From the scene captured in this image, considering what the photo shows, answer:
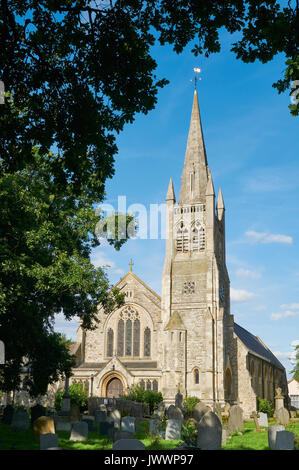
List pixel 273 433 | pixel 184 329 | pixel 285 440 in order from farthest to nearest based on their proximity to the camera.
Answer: pixel 184 329
pixel 273 433
pixel 285 440

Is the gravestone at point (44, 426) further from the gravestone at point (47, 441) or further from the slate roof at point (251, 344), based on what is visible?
the slate roof at point (251, 344)

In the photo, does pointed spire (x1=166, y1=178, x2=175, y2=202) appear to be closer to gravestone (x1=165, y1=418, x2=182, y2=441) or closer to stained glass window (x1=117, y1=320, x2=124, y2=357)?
stained glass window (x1=117, y1=320, x2=124, y2=357)

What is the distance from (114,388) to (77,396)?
113 inches

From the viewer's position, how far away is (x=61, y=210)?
19266mm

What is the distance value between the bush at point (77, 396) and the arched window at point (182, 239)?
12.8 m

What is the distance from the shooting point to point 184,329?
1342 inches

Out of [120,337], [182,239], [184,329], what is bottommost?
[120,337]

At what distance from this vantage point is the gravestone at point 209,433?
11.9 metres

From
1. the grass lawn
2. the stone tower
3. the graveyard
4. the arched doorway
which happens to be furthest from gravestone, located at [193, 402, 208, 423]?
the arched doorway

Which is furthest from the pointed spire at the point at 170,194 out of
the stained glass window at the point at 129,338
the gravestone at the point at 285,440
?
the gravestone at the point at 285,440

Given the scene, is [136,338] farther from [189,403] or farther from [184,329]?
[189,403]

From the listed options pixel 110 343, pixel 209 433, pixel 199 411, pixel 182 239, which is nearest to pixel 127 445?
pixel 209 433
